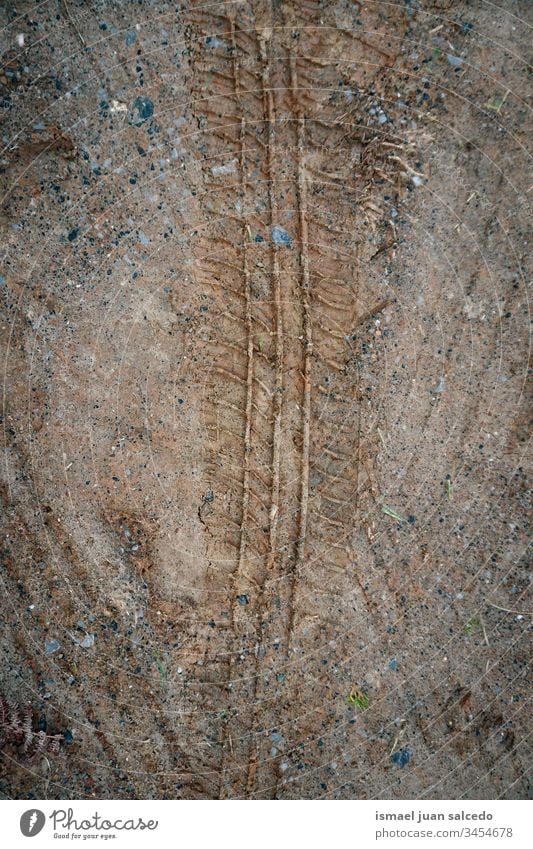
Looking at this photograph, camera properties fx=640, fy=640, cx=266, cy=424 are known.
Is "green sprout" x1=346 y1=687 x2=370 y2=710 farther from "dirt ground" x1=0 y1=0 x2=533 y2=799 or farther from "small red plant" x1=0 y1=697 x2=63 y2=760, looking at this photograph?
"small red plant" x1=0 y1=697 x2=63 y2=760

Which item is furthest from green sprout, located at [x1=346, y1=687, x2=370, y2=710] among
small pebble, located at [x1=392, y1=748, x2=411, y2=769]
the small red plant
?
the small red plant

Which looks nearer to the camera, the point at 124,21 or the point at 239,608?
the point at 124,21

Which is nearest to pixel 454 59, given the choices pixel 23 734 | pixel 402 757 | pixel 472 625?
pixel 472 625

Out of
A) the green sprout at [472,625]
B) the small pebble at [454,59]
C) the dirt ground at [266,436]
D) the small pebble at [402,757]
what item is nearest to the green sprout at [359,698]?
the dirt ground at [266,436]

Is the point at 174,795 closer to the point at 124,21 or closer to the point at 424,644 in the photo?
the point at 424,644

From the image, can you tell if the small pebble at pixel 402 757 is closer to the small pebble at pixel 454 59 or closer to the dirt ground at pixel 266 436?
the dirt ground at pixel 266 436

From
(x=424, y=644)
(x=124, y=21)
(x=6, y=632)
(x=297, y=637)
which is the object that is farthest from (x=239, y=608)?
(x=124, y=21)

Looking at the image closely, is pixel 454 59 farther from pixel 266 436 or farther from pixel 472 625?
pixel 472 625

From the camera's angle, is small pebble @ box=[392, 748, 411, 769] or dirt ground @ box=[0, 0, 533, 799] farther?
small pebble @ box=[392, 748, 411, 769]
